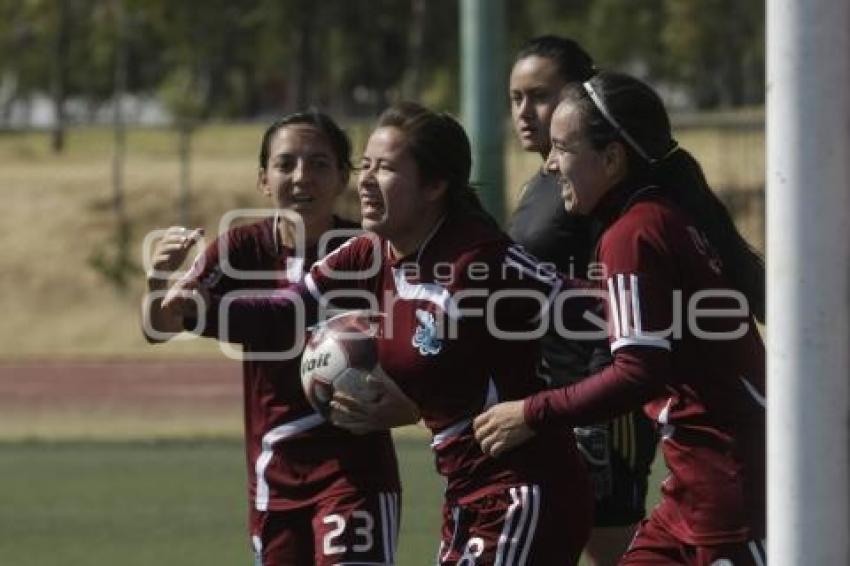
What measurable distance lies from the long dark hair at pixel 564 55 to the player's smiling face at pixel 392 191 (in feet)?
4.01

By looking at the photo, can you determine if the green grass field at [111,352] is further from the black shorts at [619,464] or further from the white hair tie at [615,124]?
the white hair tie at [615,124]

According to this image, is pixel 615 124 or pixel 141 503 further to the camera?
pixel 141 503

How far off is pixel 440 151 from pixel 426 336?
50 centimetres

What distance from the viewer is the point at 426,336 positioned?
5336 mm

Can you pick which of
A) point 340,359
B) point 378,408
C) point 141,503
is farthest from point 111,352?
point 378,408

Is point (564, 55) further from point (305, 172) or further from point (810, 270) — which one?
point (810, 270)

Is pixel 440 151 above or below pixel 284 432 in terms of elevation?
above

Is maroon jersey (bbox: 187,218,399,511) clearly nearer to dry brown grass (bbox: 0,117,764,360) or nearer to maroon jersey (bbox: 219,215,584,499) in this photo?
maroon jersey (bbox: 219,215,584,499)

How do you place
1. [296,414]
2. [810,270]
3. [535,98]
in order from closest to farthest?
1. [810,270]
2. [296,414]
3. [535,98]

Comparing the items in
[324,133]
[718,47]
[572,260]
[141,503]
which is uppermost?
[718,47]

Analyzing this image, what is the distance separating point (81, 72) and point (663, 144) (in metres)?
47.6

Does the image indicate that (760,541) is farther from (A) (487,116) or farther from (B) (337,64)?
(B) (337,64)

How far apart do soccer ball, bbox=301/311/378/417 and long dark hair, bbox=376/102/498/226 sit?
431 millimetres

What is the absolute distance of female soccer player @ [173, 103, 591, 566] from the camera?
5297mm
